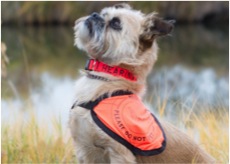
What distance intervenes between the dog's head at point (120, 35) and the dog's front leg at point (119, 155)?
553 millimetres

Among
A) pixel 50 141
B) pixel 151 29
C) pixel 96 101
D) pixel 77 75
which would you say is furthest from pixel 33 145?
pixel 77 75

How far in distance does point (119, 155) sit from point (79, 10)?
24814 mm

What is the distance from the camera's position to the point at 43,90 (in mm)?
11430

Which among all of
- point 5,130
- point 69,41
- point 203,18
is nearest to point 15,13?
point 69,41

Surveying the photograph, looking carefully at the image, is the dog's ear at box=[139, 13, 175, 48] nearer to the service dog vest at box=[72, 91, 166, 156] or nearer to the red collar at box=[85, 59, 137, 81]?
the red collar at box=[85, 59, 137, 81]

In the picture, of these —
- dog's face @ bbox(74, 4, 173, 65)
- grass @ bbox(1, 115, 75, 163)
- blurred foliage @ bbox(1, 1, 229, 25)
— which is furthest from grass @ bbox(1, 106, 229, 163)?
blurred foliage @ bbox(1, 1, 229, 25)

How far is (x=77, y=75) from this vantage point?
13781 mm

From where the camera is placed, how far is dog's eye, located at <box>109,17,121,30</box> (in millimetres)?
3363

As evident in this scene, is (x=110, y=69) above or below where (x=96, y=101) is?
above

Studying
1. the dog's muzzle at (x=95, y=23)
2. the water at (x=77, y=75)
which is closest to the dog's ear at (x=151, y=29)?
the dog's muzzle at (x=95, y=23)

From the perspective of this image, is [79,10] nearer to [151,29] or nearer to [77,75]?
[77,75]

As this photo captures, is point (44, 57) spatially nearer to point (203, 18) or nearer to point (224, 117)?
point (224, 117)

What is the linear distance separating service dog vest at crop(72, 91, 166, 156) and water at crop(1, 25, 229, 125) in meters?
2.07

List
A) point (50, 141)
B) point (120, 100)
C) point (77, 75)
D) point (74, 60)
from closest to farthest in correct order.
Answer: point (120, 100), point (50, 141), point (77, 75), point (74, 60)
